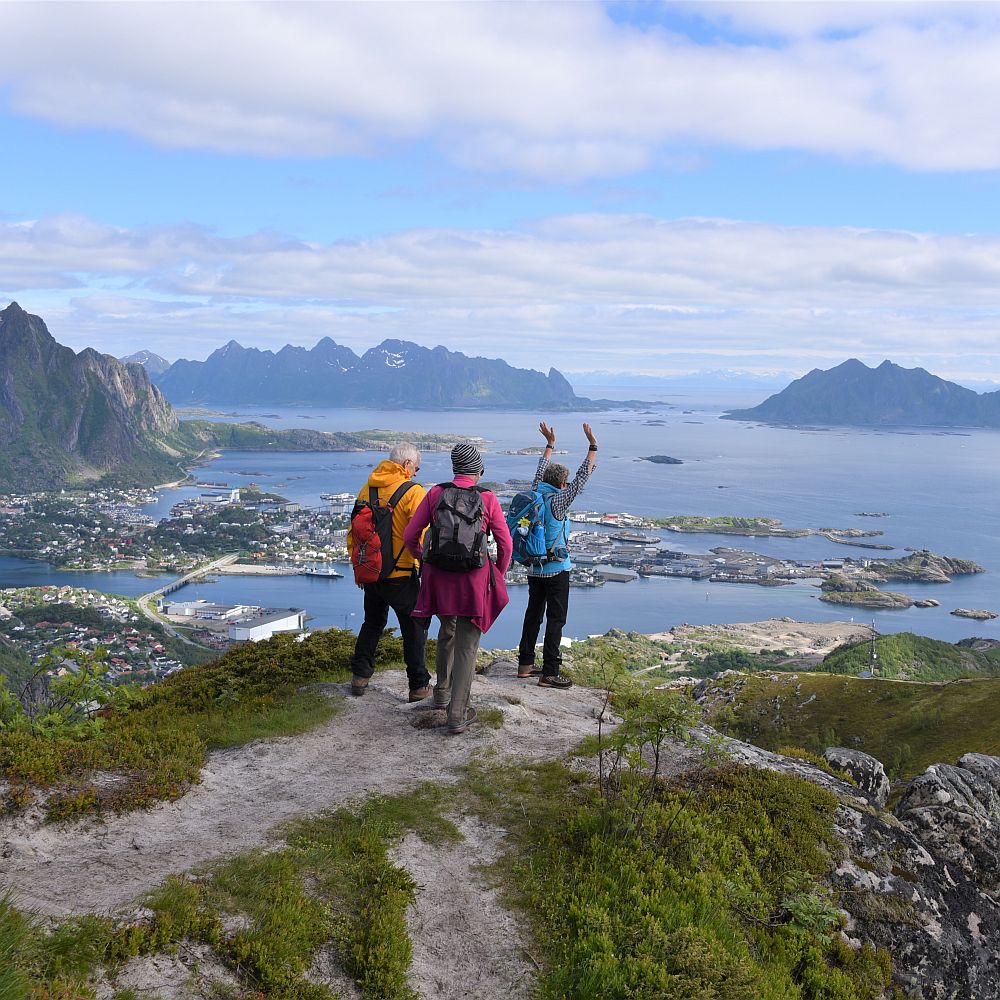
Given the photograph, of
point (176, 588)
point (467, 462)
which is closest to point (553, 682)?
point (467, 462)

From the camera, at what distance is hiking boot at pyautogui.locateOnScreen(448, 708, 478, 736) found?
802cm

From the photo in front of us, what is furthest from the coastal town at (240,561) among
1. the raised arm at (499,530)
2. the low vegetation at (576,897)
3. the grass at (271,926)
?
the grass at (271,926)

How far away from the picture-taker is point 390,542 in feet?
27.8

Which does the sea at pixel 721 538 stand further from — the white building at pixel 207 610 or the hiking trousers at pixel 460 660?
the hiking trousers at pixel 460 660

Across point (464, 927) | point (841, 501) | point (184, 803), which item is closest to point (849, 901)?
point (464, 927)

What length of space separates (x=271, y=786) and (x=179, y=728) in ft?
5.61

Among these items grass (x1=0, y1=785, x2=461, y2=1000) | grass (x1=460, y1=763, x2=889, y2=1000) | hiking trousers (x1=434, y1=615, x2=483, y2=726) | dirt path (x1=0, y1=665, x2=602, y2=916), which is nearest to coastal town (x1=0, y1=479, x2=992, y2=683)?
dirt path (x1=0, y1=665, x2=602, y2=916)

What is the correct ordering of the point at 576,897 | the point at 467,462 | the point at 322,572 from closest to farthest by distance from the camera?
the point at 576,897
the point at 467,462
the point at 322,572

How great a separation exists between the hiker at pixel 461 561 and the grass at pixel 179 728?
5.60 feet

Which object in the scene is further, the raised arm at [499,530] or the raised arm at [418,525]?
the raised arm at [418,525]

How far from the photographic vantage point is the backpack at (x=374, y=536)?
8.40 meters

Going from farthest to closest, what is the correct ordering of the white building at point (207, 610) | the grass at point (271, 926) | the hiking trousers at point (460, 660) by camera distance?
the white building at point (207, 610)
the hiking trousers at point (460, 660)
the grass at point (271, 926)

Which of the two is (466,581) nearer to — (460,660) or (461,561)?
(461,561)

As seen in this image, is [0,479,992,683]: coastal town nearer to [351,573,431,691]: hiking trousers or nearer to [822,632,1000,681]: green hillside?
[822,632,1000,681]: green hillside
